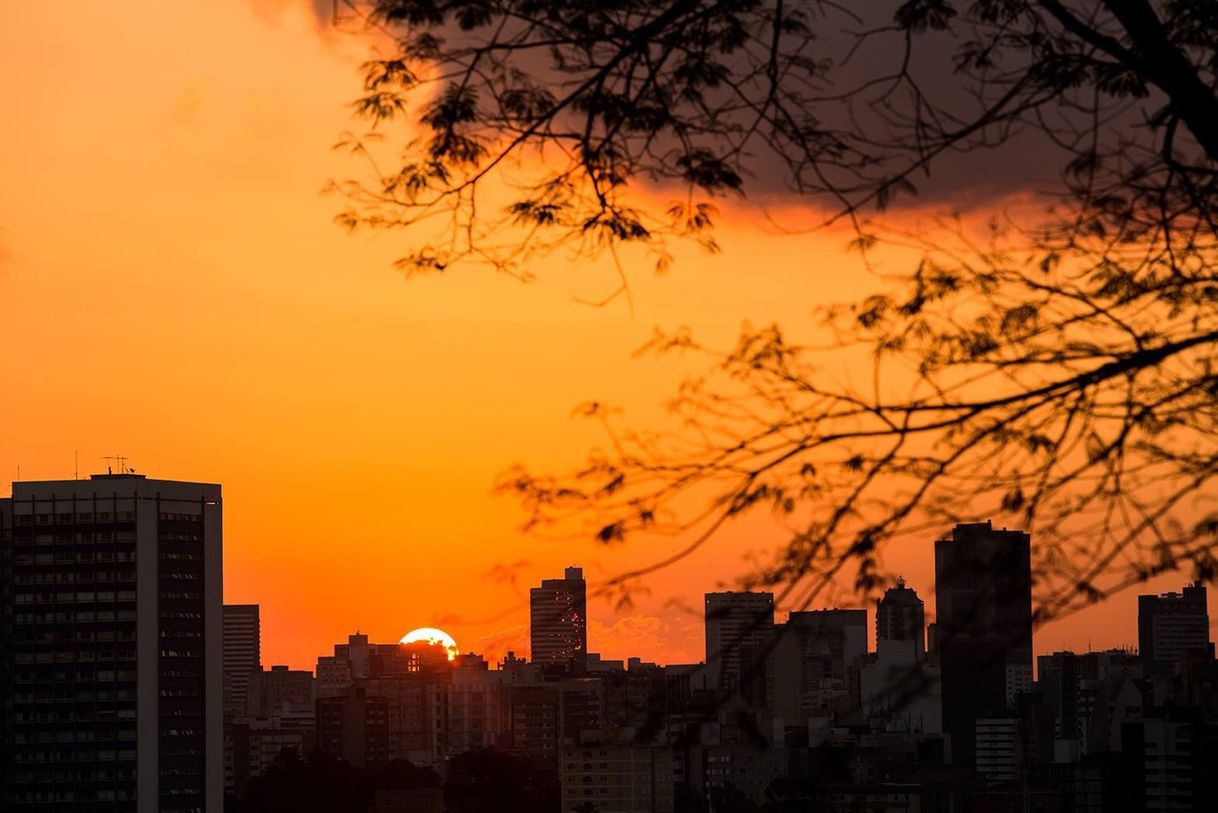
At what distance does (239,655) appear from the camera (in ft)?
431

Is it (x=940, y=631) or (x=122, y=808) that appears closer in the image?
(x=940, y=631)

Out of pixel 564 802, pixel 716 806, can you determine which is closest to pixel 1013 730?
pixel 564 802

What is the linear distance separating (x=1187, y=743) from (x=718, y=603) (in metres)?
24.4

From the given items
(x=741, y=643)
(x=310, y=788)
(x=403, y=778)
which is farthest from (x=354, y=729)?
(x=741, y=643)

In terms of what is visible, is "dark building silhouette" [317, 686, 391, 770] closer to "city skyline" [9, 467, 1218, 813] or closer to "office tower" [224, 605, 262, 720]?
"city skyline" [9, 467, 1218, 813]

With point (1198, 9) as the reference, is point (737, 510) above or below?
below

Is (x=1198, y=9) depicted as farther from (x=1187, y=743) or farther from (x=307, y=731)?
(x=307, y=731)

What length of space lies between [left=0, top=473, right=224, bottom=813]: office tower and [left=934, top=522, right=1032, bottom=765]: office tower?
51.5 metres

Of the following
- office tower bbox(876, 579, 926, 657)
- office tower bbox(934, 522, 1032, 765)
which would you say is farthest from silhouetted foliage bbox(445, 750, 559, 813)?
office tower bbox(934, 522, 1032, 765)

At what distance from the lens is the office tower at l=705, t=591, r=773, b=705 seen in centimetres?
597

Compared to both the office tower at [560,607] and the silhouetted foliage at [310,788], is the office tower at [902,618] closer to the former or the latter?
the office tower at [560,607]

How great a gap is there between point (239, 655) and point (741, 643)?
127944mm

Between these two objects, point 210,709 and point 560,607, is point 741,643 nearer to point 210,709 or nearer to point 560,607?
point 560,607

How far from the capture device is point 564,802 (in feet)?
186
